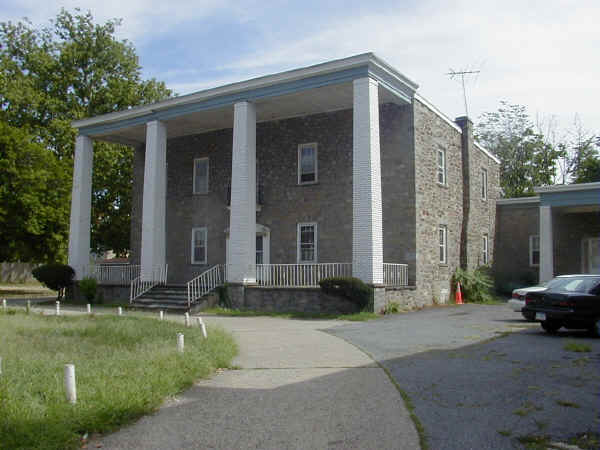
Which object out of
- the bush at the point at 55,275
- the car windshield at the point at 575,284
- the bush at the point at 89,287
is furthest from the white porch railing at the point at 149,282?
the car windshield at the point at 575,284

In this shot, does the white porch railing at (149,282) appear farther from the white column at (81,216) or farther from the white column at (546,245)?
the white column at (546,245)

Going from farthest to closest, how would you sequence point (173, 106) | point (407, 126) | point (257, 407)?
point (173, 106) < point (407, 126) < point (257, 407)

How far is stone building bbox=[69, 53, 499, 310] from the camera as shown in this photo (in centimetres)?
1903

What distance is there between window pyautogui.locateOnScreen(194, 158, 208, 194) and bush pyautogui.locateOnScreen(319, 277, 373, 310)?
1051 cm

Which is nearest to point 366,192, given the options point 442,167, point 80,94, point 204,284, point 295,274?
point 295,274

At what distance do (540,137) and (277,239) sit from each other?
30.3 metres

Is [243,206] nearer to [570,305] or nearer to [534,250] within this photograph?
[570,305]

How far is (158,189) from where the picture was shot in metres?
23.3

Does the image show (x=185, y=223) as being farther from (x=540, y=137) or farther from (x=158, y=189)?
(x=540, y=137)

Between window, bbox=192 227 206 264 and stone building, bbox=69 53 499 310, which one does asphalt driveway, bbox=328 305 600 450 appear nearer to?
stone building, bbox=69 53 499 310

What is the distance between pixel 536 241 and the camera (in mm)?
28234

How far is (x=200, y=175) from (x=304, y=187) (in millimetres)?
5749

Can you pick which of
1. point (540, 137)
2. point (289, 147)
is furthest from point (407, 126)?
point (540, 137)

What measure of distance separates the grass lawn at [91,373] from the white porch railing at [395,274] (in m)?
8.49
